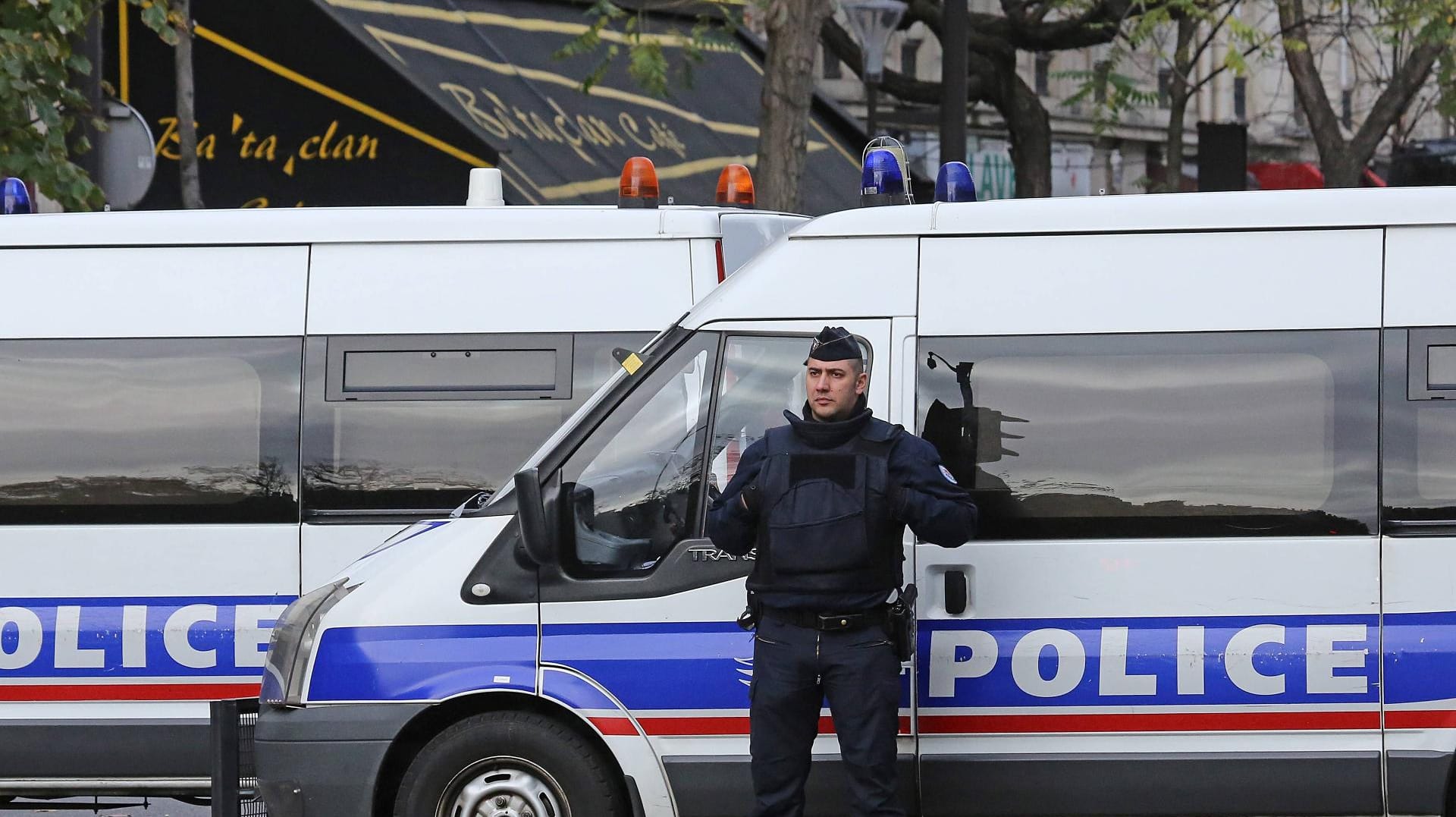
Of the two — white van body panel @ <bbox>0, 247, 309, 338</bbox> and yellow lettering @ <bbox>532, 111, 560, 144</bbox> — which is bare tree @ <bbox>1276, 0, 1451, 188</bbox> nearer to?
yellow lettering @ <bbox>532, 111, 560, 144</bbox>

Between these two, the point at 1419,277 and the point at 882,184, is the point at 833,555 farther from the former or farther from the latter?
the point at 1419,277

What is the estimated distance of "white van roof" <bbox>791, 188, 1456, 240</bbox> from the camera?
537 centimetres

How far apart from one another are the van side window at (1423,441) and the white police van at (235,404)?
2.35 metres

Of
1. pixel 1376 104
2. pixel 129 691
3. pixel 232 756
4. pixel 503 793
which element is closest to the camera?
pixel 503 793

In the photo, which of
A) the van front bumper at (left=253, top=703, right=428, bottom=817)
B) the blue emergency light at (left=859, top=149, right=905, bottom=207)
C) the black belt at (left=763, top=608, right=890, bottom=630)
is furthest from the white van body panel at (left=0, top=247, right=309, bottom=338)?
the black belt at (left=763, top=608, right=890, bottom=630)

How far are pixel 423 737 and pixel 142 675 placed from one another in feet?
4.69

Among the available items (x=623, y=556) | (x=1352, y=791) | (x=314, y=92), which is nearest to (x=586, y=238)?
(x=623, y=556)

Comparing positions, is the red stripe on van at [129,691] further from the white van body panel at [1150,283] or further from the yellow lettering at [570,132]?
the yellow lettering at [570,132]

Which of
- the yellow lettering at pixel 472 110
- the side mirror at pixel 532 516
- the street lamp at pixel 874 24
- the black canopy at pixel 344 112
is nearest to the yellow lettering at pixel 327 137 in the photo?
the black canopy at pixel 344 112

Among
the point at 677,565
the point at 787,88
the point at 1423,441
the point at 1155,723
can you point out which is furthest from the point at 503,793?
the point at 787,88

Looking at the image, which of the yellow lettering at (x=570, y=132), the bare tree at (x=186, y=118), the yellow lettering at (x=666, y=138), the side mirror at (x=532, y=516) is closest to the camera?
the side mirror at (x=532, y=516)

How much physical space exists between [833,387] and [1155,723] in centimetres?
133

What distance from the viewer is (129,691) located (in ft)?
21.4

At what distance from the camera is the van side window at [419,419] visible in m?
6.66
